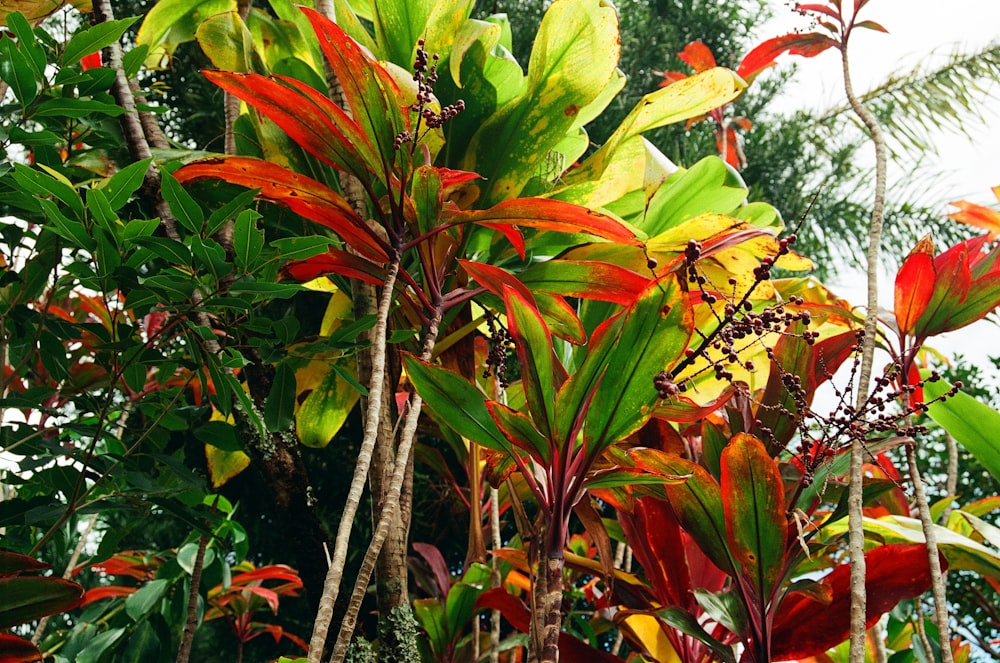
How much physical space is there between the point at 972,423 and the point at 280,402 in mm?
761

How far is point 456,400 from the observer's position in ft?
2.38

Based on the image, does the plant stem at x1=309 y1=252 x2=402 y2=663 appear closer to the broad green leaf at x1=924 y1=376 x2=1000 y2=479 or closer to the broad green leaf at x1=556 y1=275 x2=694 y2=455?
the broad green leaf at x1=556 y1=275 x2=694 y2=455

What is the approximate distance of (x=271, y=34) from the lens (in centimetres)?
119

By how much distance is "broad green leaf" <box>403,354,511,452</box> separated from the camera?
70 centimetres

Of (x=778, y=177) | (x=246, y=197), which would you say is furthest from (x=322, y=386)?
(x=778, y=177)

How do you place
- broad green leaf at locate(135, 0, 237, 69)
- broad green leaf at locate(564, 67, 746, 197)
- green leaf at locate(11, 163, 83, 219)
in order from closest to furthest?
green leaf at locate(11, 163, 83, 219) → broad green leaf at locate(564, 67, 746, 197) → broad green leaf at locate(135, 0, 237, 69)

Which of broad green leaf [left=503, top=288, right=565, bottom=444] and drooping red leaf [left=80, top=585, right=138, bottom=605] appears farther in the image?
drooping red leaf [left=80, top=585, right=138, bottom=605]

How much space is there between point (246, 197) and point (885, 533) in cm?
79

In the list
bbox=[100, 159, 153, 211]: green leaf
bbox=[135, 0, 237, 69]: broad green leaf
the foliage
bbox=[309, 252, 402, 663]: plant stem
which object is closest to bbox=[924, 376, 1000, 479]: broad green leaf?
the foliage

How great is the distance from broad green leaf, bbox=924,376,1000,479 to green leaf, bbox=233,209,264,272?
731 millimetres

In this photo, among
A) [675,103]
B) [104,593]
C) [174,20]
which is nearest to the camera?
[675,103]

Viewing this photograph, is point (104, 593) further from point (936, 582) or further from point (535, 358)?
point (936, 582)

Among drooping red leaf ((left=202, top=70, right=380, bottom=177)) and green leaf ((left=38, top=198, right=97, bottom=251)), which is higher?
drooping red leaf ((left=202, top=70, right=380, bottom=177))

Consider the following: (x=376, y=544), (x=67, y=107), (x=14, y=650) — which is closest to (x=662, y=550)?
(x=376, y=544)
